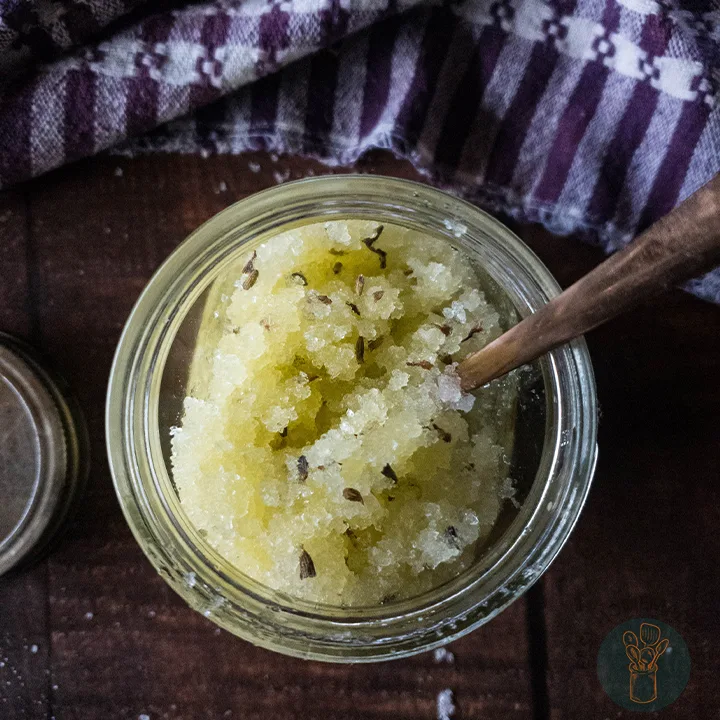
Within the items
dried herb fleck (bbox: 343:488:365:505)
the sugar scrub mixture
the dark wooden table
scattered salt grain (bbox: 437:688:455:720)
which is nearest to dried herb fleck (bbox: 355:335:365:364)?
the sugar scrub mixture

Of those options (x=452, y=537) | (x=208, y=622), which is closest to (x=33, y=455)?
(x=208, y=622)

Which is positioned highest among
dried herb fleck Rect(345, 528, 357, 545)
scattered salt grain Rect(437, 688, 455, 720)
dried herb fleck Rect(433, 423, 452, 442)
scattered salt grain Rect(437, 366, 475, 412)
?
scattered salt grain Rect(437, 366, 475, 412)

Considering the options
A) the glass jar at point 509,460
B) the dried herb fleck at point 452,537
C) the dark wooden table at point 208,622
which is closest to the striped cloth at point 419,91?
the dark wooden table at point 208,622

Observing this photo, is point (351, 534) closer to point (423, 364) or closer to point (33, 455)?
point (423, 364)

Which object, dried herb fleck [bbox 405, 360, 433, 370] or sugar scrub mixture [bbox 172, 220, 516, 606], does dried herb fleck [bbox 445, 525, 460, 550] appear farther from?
dried herb fleck [bbox 405, 360, 433, 370]

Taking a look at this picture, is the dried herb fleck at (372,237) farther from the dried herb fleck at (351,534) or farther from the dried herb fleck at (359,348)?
the dried herb fleck at (351,534)
